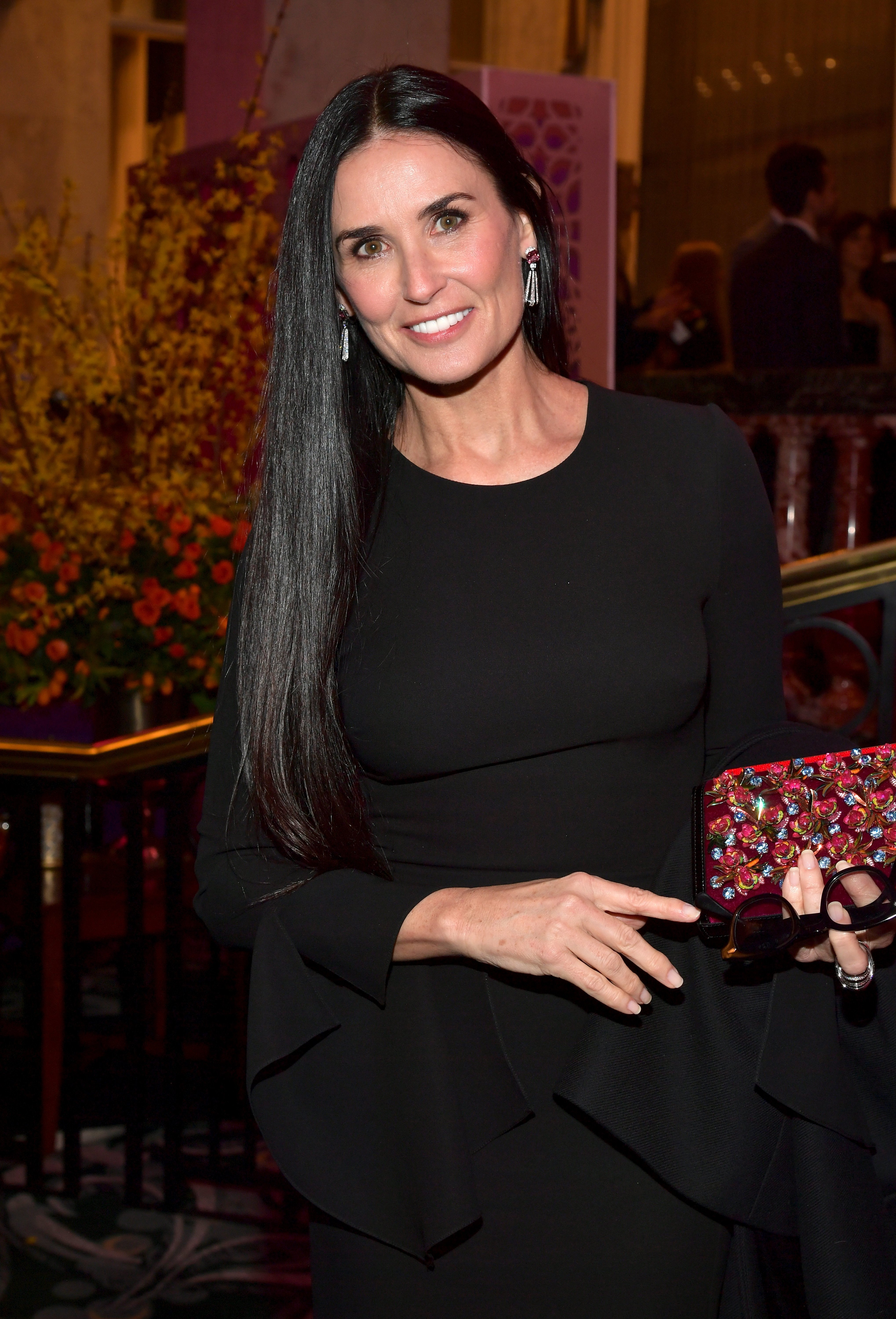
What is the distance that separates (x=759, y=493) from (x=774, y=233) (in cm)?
452

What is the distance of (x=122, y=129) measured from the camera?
10.2m

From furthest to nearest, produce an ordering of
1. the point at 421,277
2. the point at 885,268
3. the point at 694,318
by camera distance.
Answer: the point at 885,268, the point at 694,318, the point at 421,277

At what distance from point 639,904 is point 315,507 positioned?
0.57 m

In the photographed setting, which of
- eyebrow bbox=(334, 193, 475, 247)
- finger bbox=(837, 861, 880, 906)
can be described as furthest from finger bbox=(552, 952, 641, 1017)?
eyebrow bbox=(334, 193, 475, 247)

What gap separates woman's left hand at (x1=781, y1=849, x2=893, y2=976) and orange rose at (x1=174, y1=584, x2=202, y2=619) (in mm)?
2390

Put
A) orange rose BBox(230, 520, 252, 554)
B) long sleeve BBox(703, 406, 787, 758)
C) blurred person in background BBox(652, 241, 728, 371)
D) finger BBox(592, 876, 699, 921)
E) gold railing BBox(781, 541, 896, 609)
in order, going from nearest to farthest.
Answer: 1. finger BBox(592, 876, 699, 921)
2. long sleeve BBox(703, 406, 787, 758)
3. orange rose BBox(230, 520, 252, 554)
4. gold railing BBox(781, 541, 896, 609)
5. blurred person in background BBox(652, 241, 728, 371)

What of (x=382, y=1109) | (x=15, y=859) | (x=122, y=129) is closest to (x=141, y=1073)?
(x=15, y=859)

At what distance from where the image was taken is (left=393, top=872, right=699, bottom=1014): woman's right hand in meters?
1.25

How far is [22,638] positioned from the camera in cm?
350

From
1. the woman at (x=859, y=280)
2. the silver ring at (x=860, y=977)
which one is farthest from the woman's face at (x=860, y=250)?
the silver ring at (x=860, y=977)

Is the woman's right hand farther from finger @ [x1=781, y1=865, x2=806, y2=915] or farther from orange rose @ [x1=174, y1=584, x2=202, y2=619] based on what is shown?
orange rose @ [x1=174, y1=584, x2=202, y2=619]

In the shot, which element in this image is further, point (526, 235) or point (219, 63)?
point (219, 63)

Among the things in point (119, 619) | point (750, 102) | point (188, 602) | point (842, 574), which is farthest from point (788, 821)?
point (750, 102)

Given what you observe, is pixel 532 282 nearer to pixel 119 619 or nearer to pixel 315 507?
pixel 315 507
